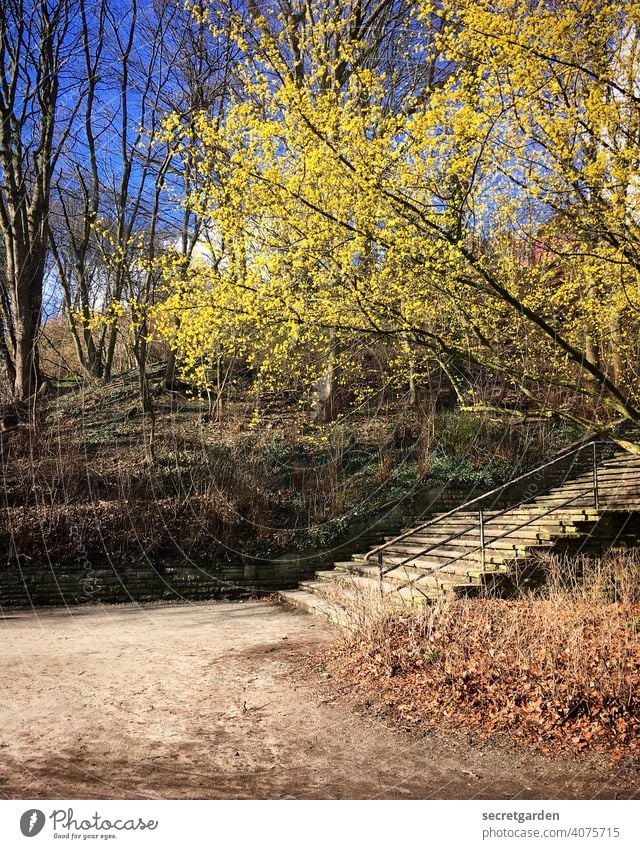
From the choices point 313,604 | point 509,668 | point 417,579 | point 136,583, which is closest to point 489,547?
point 417,579

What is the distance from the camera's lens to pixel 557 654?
6.02 metres

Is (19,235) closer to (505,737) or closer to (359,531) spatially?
(359,531)

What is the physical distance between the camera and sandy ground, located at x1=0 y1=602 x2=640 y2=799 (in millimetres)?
4496

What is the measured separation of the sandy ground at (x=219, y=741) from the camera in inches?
177

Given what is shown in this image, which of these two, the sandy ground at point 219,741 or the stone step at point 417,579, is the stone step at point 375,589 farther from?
the sandy ground at point 219,741

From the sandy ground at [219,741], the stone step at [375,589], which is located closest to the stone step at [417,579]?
the stone step at [375,589]

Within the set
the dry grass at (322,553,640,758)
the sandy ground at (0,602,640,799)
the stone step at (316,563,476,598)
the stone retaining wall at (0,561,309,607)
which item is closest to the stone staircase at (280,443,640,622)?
the stone step at (316,563,476,598)

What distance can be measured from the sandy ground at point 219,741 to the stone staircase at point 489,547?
2.00 meters

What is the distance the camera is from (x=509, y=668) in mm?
6059

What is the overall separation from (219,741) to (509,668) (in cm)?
256

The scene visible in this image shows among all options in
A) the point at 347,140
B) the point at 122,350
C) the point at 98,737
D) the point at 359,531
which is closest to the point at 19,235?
the point at 122,350

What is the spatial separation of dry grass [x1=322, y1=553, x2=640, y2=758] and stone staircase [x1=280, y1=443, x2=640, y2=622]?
120 centimetres

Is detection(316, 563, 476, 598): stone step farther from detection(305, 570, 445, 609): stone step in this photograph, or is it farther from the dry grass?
the dry grass

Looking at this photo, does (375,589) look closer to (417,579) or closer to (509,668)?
(417,579)
